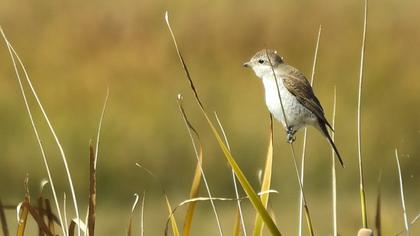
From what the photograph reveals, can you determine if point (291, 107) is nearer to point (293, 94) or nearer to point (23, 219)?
point (293, 94)

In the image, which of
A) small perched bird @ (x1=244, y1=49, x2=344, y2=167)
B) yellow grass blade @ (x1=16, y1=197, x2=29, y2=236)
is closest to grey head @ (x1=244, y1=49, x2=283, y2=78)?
small perched bird @ (x1=244, y1=49, x2=344, y2=167)

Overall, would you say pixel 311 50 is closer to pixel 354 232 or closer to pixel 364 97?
pixel 364 97

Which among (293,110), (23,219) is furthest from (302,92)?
(23,219)

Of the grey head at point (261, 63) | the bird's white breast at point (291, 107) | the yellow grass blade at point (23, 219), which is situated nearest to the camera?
the yellow grass blade at point (23, 219)

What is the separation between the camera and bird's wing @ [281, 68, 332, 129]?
10.4ft

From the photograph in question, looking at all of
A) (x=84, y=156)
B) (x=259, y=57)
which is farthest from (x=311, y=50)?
(x=259, y=57)

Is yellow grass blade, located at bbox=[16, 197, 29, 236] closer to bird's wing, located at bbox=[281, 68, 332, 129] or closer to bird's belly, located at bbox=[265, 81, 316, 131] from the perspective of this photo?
bird's belly, located at bbox=[265, 81, 316, 131]

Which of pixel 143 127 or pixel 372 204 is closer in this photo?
pixel 372 204

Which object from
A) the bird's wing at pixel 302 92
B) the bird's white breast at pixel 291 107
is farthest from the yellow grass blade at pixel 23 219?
the bird's wing at pixel 302 92

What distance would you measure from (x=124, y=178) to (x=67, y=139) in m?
0.34

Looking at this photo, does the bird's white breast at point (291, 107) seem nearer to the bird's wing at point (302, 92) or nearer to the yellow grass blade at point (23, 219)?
the bird's wing at point (302, 92)

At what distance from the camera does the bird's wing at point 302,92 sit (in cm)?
316

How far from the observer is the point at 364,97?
6.59 meters

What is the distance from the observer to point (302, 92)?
3.19 metres
